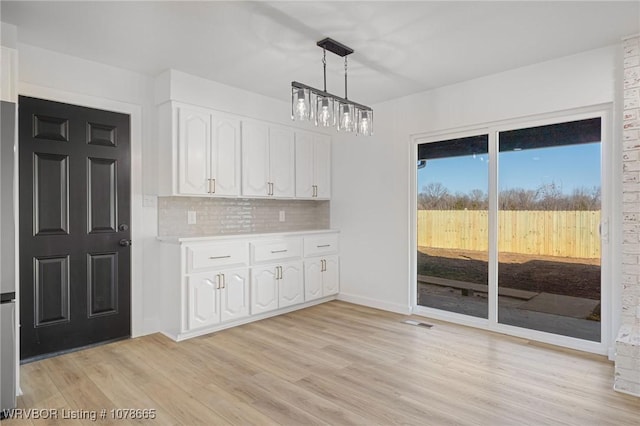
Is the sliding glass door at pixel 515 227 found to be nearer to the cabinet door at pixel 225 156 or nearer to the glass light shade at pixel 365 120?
the glass light shade at pixel 365 120

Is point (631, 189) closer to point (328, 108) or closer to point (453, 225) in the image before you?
point (453, 225)

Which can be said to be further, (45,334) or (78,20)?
(45,334)

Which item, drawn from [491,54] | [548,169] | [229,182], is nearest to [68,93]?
[229,182]

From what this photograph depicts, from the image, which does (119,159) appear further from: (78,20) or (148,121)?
(78,20)

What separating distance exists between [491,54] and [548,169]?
1179 mm

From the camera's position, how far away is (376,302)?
4.71 m

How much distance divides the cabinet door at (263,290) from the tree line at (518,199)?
6.24ft

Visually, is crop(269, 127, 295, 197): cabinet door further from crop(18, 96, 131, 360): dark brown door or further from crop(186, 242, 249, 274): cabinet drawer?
crop(18, 96, 131, 360): dark brown door

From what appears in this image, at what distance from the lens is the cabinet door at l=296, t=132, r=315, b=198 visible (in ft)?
15.9

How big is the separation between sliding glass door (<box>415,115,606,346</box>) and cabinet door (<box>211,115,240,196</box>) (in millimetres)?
2085

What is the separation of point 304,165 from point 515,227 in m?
2.55

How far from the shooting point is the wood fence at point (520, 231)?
3311 millimetres

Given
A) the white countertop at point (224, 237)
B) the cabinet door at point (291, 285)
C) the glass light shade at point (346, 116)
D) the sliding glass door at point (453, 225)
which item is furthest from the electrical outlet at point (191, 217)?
the sliding glass door at point (453, 225)

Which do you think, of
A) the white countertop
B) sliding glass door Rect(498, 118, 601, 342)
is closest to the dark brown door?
the white countertop
